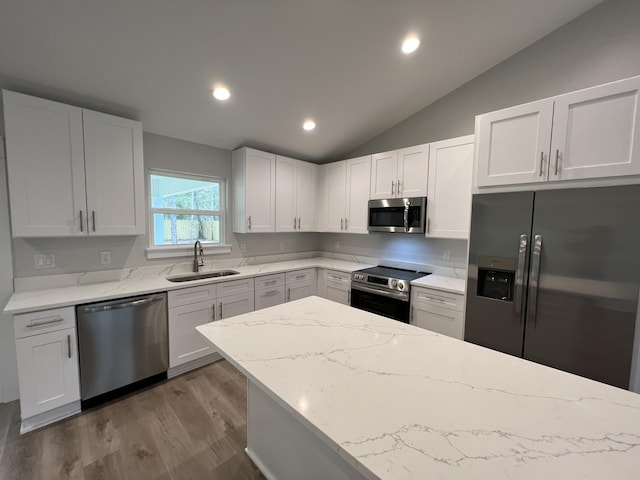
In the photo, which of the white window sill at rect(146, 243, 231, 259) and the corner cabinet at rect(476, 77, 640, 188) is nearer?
the corner cabinet at rect(476, 77, 640, 188)

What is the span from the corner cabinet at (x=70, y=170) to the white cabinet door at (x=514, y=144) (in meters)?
3.01

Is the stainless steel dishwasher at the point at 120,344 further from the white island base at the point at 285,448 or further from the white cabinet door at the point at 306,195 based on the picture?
the white cabinet door at the point at 306,195

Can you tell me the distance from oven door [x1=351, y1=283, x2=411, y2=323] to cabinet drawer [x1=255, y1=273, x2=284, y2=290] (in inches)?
36.2

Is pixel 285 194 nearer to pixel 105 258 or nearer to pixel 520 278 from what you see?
pixel 105 258

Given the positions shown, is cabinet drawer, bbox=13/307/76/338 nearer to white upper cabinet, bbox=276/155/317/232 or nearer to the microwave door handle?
white upper cabinet, bbox=276/155/317/232

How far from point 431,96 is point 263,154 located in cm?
212

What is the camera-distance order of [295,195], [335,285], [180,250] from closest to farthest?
[180,250]
[335,285]
[295,195]

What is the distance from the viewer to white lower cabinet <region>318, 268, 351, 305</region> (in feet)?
11.2

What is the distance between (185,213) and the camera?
314cm

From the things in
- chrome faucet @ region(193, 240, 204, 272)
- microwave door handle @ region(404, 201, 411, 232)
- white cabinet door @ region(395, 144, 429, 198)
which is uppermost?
white cabinet door @ region(395, 144, 429, 198)

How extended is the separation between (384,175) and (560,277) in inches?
78.7

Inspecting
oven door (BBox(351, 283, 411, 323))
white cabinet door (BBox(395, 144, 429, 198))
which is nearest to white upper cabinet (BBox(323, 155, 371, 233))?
white cabinet door (BBox(395, 144, 429, 198))

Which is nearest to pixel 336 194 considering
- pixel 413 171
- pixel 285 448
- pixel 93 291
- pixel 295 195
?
pixel 295 195

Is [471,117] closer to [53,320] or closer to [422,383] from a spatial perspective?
[422,383]
